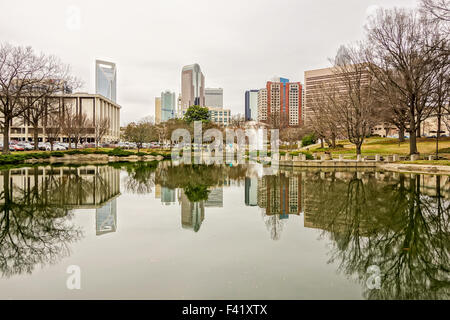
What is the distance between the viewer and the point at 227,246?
7465 millimetres

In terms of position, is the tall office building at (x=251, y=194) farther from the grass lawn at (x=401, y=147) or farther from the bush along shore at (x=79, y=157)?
the grass lawn at (x=401, y=147)

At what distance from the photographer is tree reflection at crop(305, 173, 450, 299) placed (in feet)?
18.3

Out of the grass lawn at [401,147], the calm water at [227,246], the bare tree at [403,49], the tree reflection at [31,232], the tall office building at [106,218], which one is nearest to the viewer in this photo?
the calm water at [227,246]

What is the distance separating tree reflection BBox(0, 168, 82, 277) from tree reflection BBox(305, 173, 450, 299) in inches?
248

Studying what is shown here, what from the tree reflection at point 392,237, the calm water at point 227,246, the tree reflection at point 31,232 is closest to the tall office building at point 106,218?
the calm water at point 227,246

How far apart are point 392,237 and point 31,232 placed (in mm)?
9473

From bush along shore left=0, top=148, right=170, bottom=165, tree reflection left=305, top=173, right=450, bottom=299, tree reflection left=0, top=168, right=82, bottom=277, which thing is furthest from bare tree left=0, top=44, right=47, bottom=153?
tree reflection left=305, top=173, right=450, bottom=299

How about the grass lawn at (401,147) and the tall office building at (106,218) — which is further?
the grass lawn at (401,147)

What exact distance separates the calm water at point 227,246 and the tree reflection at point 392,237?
0.03 m

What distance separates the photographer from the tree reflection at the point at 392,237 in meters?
5.57

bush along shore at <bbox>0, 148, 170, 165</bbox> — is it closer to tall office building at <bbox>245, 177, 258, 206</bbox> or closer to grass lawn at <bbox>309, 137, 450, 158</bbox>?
tall office building at <bbox>245, 177, 258, 206</bbox>

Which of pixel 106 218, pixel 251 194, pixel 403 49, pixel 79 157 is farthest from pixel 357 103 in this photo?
A: pixel 79 157
